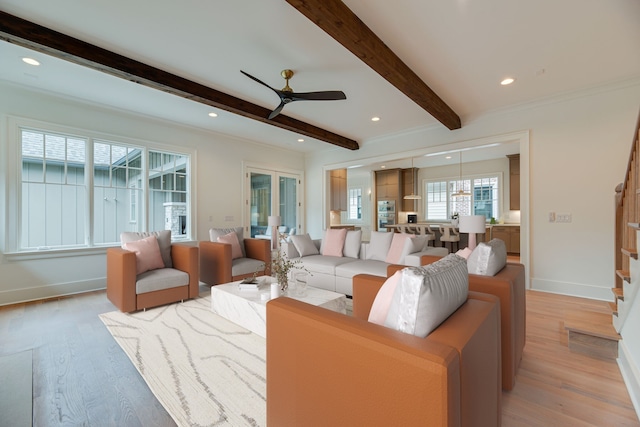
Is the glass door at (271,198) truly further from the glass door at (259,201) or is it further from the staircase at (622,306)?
the staircase at (622,306)

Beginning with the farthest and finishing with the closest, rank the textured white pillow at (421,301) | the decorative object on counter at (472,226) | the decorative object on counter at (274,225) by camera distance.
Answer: the decorative object on counter at (274,225), the decorative object on counter at (472,226), the textured white pillow at (421,301)

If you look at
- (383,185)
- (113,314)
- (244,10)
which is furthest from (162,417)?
(383,185)

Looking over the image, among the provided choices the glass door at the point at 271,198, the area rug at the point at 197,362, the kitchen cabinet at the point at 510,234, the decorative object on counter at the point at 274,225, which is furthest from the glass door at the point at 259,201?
the kitchen cabinet at the point at 510,234

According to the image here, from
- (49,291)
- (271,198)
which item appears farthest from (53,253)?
(271,198)

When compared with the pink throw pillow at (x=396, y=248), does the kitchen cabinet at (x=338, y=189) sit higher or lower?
higher

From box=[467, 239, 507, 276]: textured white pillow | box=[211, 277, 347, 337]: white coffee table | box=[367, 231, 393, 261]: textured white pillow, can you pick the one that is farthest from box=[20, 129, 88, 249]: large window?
box=[467, 239, 507, 276]: textured white pillow

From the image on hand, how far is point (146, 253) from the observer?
3.41 metres

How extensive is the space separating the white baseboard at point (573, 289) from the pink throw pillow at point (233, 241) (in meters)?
4.51

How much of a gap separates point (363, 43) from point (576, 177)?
3590mm

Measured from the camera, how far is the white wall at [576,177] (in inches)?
138

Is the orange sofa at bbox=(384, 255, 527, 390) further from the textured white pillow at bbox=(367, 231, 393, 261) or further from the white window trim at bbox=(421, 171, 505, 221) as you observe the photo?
the white window trim at bbox=(421, 171, 505, 221)

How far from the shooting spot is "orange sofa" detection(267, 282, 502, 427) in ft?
2.65

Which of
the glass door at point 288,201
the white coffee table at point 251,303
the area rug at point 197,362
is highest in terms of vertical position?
the glass door at point 288,201

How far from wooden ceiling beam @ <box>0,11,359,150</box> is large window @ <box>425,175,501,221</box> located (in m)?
6.19
